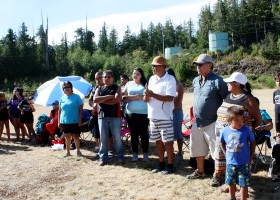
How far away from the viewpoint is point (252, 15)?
60625 millimetres

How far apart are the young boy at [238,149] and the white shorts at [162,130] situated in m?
1.38

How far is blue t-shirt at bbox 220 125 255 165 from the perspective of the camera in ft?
12.5

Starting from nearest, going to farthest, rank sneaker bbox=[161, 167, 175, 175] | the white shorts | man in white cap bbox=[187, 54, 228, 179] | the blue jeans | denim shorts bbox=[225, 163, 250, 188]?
1. denim shorts bbox=[225, 163, 250, 188]
2. man in white cap bbox=[187, 54, 228, 179]
3. the white shorts
4. sneaker bbox=[161, 167, 175, 175]
5. the blue jeans

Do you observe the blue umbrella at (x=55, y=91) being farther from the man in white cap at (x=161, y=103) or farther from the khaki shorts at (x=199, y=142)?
the khaki shorts at (x=199, y=142)

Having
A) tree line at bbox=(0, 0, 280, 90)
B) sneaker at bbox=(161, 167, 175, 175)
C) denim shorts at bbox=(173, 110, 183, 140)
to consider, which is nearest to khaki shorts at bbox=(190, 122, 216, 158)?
sneaker at bbox=(161, 167, 175, 175)

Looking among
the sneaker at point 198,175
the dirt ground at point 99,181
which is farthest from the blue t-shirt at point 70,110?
the sneaker at point 198,175

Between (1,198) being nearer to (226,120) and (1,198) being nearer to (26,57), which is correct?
(226,120)

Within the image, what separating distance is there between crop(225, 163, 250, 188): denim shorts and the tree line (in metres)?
33.7

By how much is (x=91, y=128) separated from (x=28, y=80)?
45509mm

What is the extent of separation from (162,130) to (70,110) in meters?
2.20

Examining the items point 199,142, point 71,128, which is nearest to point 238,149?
point 199,142

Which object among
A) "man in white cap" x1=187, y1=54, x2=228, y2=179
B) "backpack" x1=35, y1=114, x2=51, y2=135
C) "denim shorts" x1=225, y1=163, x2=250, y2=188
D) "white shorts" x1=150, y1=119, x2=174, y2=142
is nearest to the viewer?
"denim shorts" x1=225, y1=163, x2=250, y2=188

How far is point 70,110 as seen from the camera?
21.5 feet

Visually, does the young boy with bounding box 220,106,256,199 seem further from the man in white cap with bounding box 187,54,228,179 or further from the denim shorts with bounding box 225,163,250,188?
the man in white cap with bounding box 187,54,228,179
